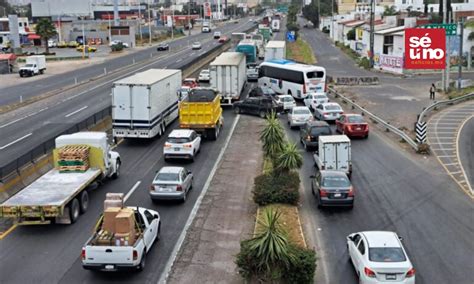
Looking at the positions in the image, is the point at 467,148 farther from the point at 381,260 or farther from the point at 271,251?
the point at 271,251

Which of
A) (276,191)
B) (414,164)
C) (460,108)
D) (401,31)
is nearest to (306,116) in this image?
(414,164)

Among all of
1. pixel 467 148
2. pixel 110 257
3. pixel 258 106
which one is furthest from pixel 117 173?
pixel 258 106

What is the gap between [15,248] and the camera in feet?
65.4

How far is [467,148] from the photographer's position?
34.8 m

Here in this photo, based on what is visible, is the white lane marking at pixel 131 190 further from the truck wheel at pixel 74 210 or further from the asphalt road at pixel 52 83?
the asphalt road at pixel 52 83

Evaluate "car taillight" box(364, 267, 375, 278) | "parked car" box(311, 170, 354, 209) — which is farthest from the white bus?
"car taillight" box(364, 267, 375, 278)

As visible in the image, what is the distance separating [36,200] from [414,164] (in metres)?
18.6

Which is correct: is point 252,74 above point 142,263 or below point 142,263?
above

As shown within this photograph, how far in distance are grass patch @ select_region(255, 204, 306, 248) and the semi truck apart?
6.52 meters

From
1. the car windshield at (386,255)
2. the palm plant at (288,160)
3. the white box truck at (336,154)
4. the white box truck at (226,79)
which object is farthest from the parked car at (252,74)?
the car windshield at (386,255)

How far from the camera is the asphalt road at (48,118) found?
113 ft

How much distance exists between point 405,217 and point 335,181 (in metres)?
2.86

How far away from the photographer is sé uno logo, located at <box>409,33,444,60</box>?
5122cm

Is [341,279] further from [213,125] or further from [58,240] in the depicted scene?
[213,125]
